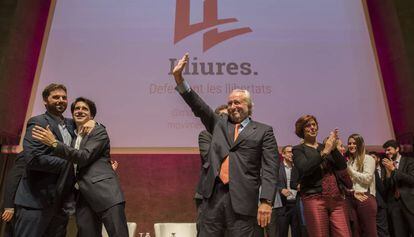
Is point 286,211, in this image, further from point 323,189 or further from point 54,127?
point 54,127

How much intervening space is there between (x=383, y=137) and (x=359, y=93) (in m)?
0.57

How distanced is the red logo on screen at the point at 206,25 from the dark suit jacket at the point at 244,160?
275 cm

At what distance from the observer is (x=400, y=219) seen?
4043 mm

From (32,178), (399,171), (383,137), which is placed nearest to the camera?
(32,178)

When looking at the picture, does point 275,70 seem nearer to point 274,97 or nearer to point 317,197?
point 274,97

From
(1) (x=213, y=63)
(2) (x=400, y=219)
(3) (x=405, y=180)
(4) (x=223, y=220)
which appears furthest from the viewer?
(1) (x=213, y=63)

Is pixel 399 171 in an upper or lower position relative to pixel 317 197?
upper

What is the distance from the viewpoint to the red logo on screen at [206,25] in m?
4.97

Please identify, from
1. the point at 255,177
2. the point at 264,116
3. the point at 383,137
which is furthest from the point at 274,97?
the point at 255,177

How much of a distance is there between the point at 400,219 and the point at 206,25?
10.1 feet

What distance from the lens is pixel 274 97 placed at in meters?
4.73

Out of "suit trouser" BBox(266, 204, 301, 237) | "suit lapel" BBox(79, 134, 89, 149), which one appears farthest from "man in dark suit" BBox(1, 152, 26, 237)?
"suit trouser" BBox(266, 204, 301, 237)

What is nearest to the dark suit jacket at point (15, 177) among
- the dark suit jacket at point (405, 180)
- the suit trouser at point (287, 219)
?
the suit trouser at point (287, 219)

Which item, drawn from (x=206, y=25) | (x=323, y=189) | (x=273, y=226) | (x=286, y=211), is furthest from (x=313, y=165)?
(x=206, y=25)
